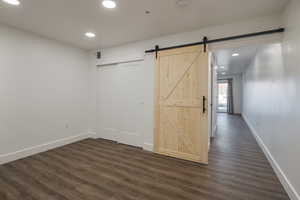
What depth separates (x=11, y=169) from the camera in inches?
99.5

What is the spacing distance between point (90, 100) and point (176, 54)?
2875 mm

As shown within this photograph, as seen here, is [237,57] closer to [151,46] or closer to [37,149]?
[151,46]

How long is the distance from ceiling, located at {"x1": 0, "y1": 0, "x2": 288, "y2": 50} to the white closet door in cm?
103

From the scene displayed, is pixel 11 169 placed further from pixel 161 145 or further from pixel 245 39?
pixel 245 39

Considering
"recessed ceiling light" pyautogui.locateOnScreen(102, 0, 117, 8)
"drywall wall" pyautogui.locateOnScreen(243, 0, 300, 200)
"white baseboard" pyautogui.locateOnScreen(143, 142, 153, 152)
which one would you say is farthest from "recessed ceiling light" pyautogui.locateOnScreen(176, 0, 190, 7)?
"white baseboard" pyautogui.locateOnScreen(143, 142, 153, 152)

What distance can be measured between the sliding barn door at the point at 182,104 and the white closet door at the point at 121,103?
1.91ft

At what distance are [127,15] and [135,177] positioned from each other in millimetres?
2608

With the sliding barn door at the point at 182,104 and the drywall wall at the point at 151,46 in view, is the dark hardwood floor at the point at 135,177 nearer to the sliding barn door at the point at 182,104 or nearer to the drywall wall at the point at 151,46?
the sliding barn door at the point at 182,104

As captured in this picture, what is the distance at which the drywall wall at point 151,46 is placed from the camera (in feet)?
7.80

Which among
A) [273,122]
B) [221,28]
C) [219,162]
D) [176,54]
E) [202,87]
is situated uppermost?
[221,28]

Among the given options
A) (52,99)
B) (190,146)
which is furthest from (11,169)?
(190,146)

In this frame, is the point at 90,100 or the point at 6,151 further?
the point at 90,100

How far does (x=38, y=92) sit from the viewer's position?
322cm

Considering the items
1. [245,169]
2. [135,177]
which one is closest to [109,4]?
[135,177]
